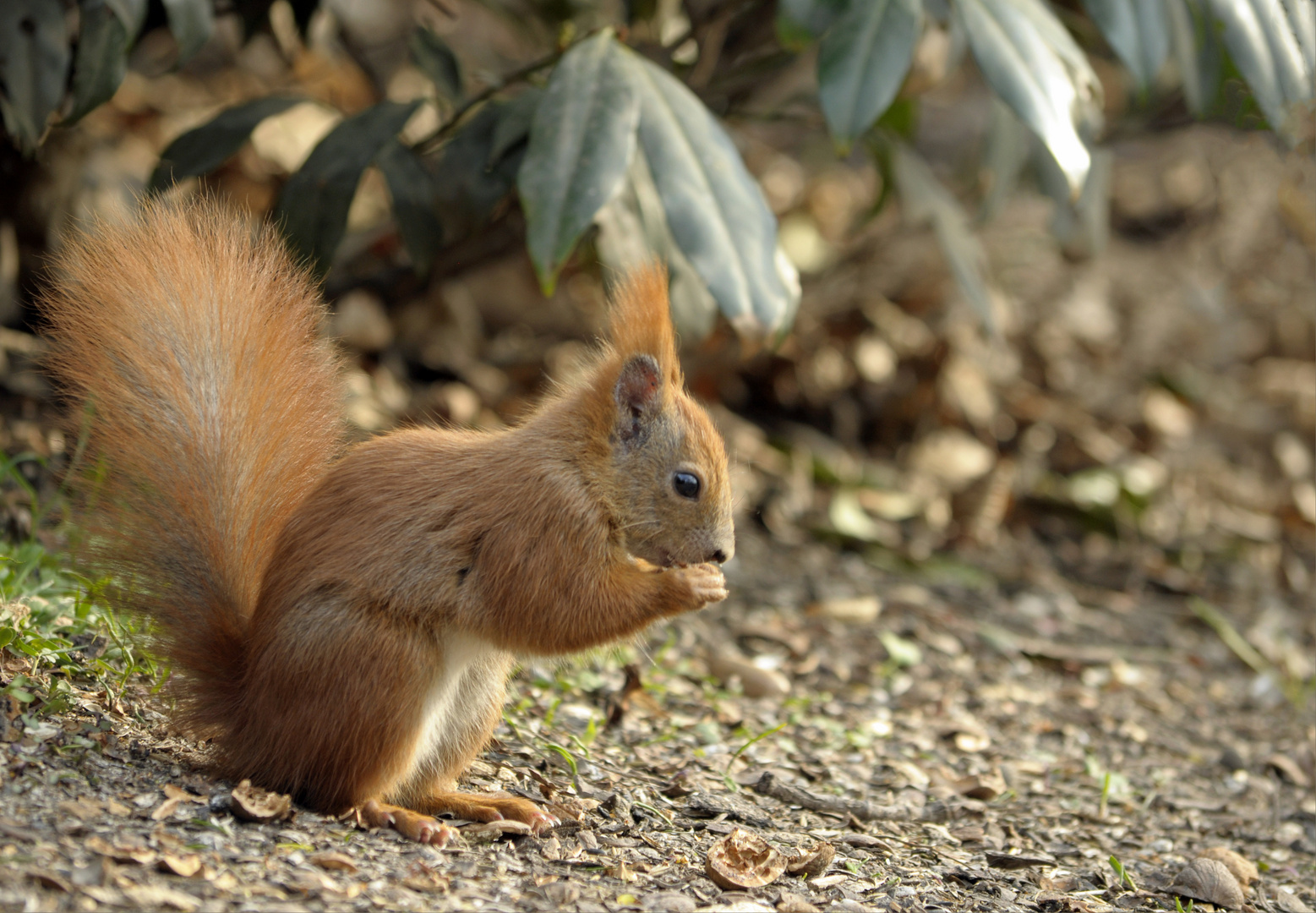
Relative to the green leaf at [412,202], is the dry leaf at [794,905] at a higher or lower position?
lower

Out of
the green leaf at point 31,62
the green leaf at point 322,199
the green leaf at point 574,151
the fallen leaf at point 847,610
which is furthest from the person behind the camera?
the fallen leaf at point 847,610

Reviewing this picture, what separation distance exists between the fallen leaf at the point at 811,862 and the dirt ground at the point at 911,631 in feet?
0.14

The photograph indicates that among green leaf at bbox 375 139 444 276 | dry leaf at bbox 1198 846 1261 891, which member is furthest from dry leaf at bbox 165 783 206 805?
dry leaf at bbox 1198 846 1261 891

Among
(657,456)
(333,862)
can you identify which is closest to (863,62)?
(657,456)

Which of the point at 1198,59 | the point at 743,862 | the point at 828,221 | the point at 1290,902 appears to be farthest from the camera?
the point at 828,221

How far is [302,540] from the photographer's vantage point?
1908mm

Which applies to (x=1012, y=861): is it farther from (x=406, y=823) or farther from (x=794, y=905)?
(x=406, y=823)

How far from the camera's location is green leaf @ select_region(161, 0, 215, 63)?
2.31 meters

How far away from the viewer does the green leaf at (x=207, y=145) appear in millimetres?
2674

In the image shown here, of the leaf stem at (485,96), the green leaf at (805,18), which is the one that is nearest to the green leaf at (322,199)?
the leaf stem at (485,96)

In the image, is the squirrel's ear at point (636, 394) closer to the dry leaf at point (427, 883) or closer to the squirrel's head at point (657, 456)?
the squirrel's head at point (657, 456)

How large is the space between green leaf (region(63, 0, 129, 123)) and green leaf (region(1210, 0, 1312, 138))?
2.19 meters

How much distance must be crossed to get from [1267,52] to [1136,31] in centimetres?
26

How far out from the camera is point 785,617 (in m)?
3.49
